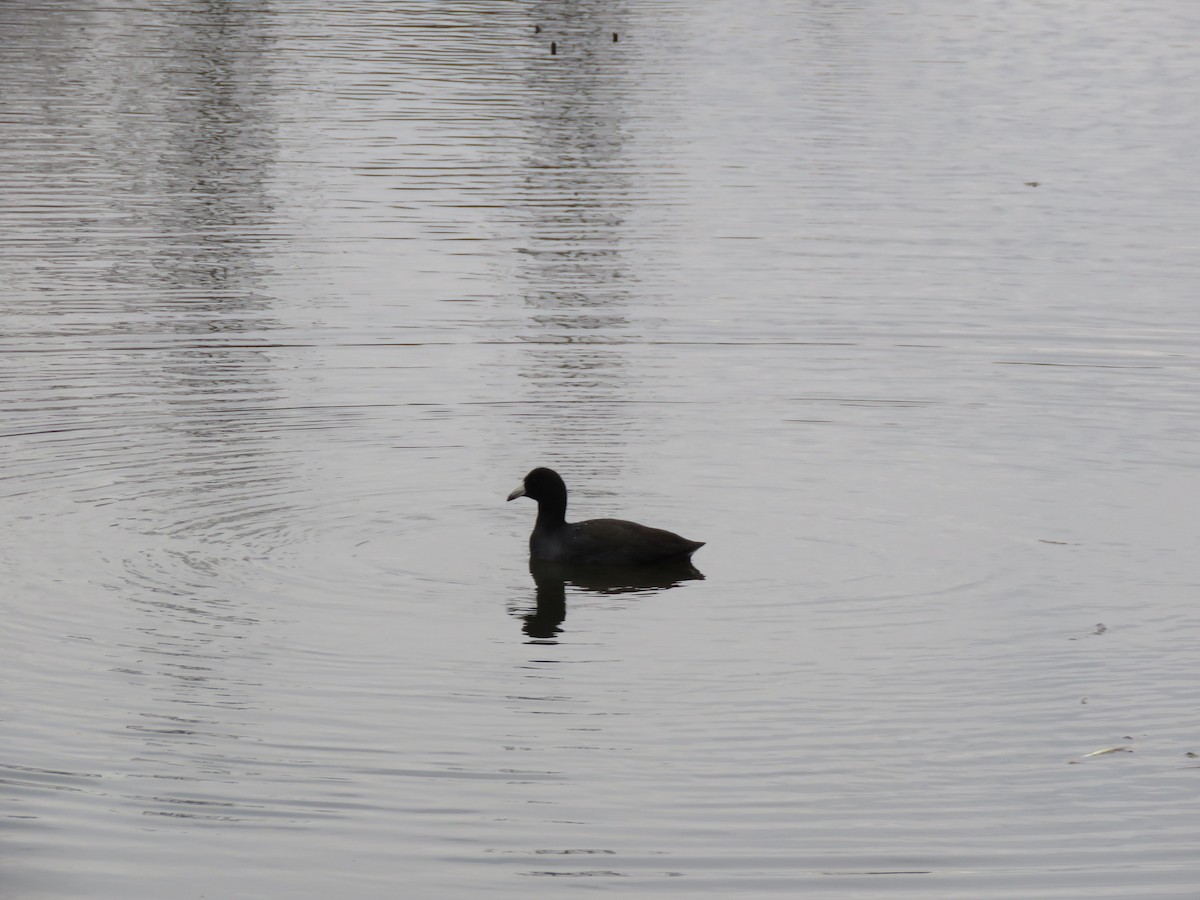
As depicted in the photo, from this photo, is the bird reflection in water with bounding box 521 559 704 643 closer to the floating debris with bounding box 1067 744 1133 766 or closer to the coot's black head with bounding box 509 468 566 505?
the coot's black head with bounding box 509 468 566 505

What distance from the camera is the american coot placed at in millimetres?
Result: 12750

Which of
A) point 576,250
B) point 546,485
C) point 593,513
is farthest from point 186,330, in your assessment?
point 546,485

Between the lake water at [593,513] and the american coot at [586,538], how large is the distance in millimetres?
217

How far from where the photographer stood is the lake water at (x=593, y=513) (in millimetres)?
8891

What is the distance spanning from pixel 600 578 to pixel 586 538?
0.97 ft

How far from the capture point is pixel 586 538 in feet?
42.6

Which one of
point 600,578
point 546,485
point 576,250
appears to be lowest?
point 600,578

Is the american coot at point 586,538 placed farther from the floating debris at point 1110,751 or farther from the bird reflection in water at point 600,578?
the floating debris at point 1110,751

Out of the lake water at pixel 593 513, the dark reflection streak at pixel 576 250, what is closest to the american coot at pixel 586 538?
the lake water at pixel 593 513

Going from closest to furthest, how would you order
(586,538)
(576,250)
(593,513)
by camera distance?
(586,538) < (593,513) < (576,250)

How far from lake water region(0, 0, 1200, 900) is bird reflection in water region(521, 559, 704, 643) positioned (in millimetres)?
56

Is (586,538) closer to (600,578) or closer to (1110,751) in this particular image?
(600,578)

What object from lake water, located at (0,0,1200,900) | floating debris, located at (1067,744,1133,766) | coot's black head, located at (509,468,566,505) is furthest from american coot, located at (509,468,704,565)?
floating debris, located at (1067,744,1133,766)

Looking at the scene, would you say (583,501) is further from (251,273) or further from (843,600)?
(251,273)
